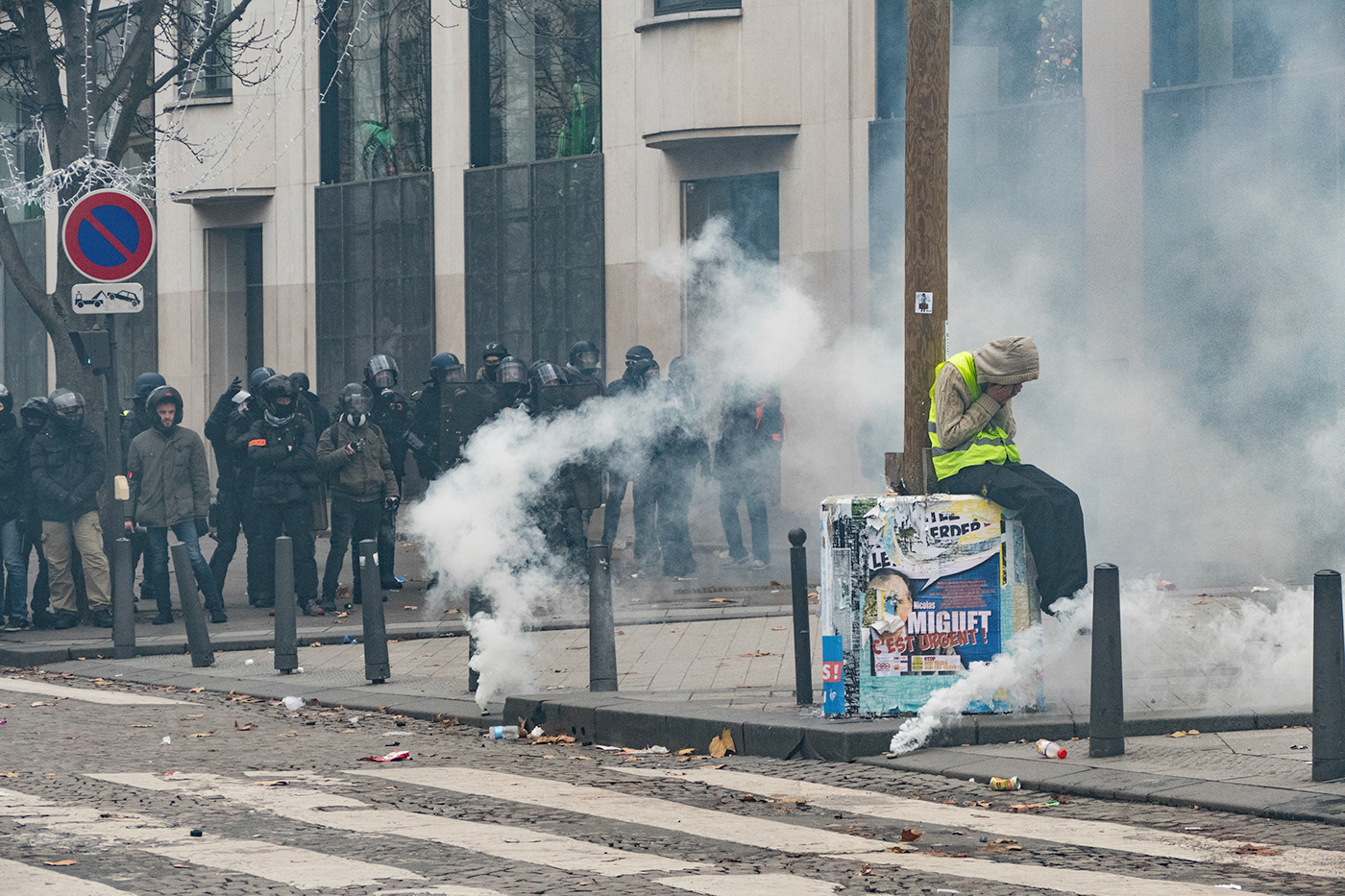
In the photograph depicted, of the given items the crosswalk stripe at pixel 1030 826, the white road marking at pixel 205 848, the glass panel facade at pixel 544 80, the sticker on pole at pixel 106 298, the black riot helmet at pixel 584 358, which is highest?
the glass panel facade at pixel 544 80

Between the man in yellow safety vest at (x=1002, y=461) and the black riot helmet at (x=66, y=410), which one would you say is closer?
the man in yellow safety vest at (x=1002, y=461)

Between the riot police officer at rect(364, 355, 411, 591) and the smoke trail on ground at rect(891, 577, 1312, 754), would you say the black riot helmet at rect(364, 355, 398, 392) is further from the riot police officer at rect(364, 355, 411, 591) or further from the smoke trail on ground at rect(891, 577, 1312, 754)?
the smoke trail on ground at rect(891, 577, 1312, 754)

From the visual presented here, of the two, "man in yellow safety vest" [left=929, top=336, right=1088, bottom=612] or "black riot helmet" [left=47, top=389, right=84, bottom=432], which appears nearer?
"man in yellow safety vest" [left=929, top=336, right=1088, bottom=612]

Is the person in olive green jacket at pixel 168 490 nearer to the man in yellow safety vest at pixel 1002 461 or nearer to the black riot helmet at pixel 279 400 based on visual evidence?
the black riot helmet at pixel 279 400

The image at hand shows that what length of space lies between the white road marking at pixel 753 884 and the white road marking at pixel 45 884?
162 centimetres

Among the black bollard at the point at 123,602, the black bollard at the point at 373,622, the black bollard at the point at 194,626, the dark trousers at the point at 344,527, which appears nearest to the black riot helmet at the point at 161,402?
the dark trousers at the point at 344,527

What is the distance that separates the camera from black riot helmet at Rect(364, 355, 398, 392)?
14852mm

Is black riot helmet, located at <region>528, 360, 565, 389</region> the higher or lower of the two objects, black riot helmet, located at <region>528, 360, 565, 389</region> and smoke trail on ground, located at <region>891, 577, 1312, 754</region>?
the higher

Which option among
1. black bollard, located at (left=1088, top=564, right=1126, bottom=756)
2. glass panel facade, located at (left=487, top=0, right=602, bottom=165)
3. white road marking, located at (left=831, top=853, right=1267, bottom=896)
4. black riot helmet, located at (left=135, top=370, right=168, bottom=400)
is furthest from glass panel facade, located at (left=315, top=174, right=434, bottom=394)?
white road marking, located at (left=831, top=853, right=1267, bottom=896)

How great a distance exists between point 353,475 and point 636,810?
23.8 ft

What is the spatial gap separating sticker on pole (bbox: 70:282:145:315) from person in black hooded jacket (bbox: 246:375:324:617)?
1.59 metres

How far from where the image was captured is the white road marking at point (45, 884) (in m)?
5.07

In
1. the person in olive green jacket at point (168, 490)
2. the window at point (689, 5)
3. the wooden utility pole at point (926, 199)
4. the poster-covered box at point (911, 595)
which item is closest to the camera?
the poster-covered box at point (911, 595)

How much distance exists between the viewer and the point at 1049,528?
7.69 metres
